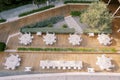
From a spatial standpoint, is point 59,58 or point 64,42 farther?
point 64,42

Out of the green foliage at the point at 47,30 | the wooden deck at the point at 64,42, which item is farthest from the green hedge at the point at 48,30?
the wooden deck at the point at 64,42

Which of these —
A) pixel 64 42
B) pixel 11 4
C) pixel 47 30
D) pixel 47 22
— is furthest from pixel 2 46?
pixel 64 42

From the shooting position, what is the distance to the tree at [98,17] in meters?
22.6

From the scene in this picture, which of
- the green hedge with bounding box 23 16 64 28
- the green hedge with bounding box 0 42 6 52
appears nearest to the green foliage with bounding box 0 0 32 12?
the green hedge with bounding box 23 16 64 28

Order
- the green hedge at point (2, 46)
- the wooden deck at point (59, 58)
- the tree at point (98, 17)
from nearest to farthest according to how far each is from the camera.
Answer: the wooden deck at point (59, 58), the green hedge at point (2, 46), the tree at point (98, 17)

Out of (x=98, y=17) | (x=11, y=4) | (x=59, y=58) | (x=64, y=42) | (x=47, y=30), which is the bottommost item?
(x=59, y=58)

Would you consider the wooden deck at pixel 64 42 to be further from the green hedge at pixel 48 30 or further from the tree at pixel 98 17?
the tree at pixel 98 17

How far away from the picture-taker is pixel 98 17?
22469 mm

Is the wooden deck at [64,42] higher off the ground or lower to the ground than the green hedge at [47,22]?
lower

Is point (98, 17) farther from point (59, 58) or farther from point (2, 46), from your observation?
point (2, 46)

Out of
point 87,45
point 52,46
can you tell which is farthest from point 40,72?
point 87,45

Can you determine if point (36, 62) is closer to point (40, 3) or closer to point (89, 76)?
point (89, 76)

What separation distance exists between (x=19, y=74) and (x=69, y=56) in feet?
20.2

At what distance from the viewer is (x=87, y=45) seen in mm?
23422
